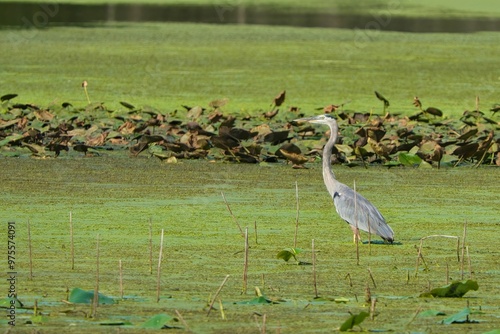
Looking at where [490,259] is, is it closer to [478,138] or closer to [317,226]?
[317,226]

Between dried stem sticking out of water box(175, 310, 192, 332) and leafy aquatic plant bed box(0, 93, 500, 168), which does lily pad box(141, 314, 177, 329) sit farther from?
leafy aquatic plant bed box(0, 93, 500, 168)

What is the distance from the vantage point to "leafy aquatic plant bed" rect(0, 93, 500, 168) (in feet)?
29.7

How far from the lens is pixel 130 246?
5.89 metres

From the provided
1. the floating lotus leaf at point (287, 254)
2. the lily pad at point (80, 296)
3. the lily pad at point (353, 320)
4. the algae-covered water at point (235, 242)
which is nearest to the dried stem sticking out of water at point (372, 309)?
the algae-covered water at point (235, 242)

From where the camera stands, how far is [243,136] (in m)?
9.33

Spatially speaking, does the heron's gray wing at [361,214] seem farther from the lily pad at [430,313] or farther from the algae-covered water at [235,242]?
the lily pad at [430,313]

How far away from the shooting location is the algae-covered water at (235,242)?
4438mm

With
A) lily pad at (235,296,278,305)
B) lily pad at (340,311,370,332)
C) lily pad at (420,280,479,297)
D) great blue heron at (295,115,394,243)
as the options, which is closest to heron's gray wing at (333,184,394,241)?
great blue heron at (295,115,394,243)

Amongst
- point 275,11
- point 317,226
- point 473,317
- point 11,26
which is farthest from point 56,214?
point 275,11

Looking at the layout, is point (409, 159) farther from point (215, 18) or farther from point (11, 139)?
point (215, 18)

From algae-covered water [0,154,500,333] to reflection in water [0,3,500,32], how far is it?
13.1 meters

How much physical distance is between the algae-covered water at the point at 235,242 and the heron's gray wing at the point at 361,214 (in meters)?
0.10

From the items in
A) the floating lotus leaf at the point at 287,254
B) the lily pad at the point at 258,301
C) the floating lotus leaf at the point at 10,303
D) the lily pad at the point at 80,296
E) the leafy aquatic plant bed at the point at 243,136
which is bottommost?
the leafy aquatic plant bed at the point at 243,136

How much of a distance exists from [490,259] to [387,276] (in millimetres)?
661
